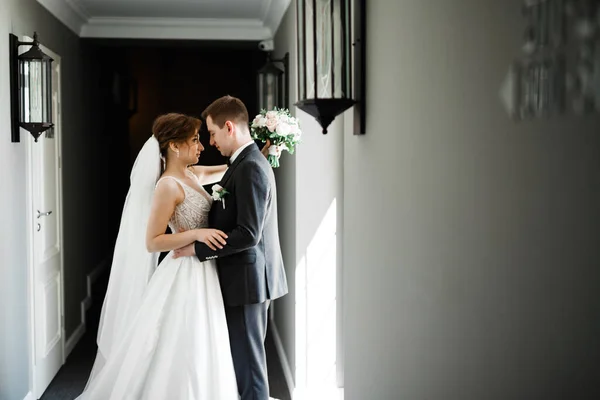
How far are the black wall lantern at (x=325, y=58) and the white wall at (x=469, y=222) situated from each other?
9cm

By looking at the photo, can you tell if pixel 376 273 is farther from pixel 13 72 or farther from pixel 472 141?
pixel 13 72

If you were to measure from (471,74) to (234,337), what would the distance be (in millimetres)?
2303

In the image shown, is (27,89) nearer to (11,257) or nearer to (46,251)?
(11,257)

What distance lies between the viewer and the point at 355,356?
222 cm

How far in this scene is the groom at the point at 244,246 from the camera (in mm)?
3025

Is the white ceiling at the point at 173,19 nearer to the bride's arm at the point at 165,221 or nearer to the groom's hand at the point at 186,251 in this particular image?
the bride's arm at the point at 165,221

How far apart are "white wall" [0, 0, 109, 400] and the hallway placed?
19cm

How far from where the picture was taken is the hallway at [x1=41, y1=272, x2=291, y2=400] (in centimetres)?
425

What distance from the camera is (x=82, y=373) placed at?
184 inches

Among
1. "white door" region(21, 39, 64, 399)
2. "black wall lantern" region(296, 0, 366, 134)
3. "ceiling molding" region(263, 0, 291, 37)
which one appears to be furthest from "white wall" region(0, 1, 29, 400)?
"black wall lantern" region(296, 0, 366, 134)

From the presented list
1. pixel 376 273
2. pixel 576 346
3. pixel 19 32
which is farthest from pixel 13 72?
pixel 576 346

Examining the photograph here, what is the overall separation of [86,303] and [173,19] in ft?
8.58

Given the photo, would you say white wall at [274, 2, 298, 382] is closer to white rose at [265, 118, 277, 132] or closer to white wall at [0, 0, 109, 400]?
white rose at [265, 118, 277, 132]

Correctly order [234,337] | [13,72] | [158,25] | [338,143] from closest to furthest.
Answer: [234,337] < [13,72] < [338,143] < [158,25]
